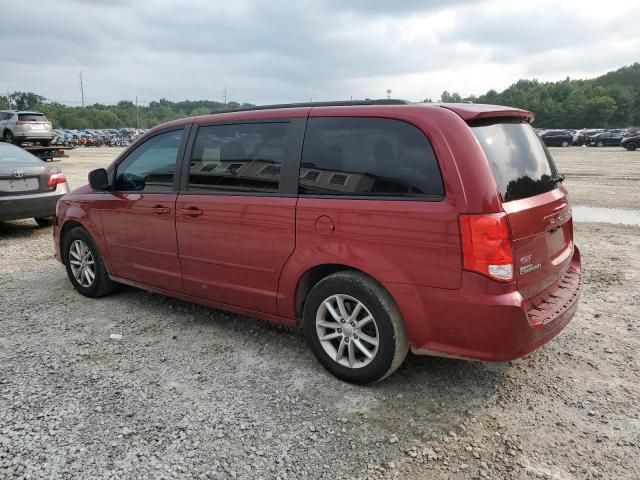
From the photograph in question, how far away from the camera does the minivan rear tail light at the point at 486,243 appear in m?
2.71

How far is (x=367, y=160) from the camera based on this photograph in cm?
313

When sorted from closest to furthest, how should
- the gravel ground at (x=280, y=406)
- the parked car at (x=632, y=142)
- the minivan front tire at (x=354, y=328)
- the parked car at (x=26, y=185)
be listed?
the gravel ground at (x=280, y=406), the minivan front tire at (x=354, y=328), the parked car at (x=26, y=185), the parked car at (x=632, y=142)

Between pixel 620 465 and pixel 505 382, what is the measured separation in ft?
2.89

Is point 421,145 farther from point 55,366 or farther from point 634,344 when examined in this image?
point 55,366

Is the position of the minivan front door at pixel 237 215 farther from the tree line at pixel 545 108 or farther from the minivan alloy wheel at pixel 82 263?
the tree line at pixel 545 108

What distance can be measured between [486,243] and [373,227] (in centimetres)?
65

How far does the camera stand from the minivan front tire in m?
3.05

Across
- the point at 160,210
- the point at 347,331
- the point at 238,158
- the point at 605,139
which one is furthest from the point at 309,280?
the point at 605,139

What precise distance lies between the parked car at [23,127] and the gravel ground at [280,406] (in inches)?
936

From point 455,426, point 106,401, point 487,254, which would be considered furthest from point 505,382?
point 106,401

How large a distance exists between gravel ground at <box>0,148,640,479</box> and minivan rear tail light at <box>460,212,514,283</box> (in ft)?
2.95

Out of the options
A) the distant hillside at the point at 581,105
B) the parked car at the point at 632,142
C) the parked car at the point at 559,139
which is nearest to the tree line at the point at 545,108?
the distant hillside at the point at 581,105

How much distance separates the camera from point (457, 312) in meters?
2.82

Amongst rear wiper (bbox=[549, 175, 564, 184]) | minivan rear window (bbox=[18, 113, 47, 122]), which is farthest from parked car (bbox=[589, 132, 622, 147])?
rear wiper (bbox=[549, 175, 564, 184])
